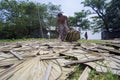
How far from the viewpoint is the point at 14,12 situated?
33.1m

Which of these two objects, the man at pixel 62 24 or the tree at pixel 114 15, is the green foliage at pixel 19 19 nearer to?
the tree at pixel 114 15

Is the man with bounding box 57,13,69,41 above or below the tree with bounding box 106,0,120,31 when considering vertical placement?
below

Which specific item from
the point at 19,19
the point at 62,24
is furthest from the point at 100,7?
the point at 62,24

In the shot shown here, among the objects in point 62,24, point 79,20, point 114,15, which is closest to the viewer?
point 62,24

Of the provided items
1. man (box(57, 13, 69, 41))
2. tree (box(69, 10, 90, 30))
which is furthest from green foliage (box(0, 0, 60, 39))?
man (box(57, 13, 69, 41))

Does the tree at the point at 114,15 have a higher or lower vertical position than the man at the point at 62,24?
higher

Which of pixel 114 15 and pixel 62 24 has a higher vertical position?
pixel 114 15

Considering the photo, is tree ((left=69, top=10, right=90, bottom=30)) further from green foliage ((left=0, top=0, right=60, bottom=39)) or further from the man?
the man

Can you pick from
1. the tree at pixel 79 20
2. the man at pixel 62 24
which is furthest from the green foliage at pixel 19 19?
the man at pixel 62 24

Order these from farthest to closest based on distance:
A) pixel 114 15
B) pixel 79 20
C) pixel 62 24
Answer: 1. pixel 79 20
2. pixel 114 15
3. pixel 62 24

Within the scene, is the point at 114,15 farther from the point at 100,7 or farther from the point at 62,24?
the point at 62,24

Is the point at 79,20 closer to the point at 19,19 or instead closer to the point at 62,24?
the point at 19,19

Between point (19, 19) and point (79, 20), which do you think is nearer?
point (19, 19)

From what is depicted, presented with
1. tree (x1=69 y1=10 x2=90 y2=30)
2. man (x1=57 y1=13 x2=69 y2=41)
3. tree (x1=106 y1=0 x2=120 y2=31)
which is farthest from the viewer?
tree (x1=69 y1=10 x2=90 y2=30)
